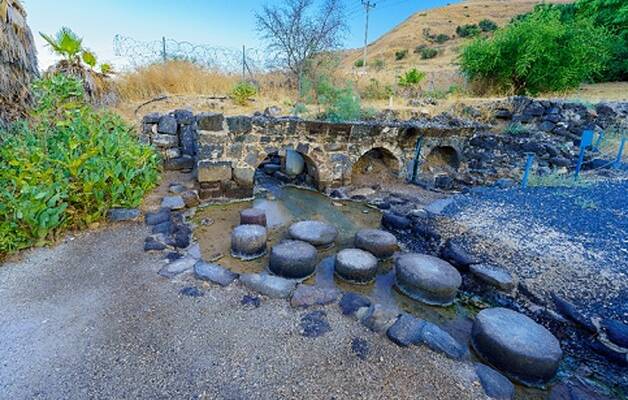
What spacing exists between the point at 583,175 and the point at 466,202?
3.07 meters

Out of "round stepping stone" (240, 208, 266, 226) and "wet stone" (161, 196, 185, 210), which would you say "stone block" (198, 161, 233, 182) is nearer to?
"wet stone" (161, 196, 185, 210)

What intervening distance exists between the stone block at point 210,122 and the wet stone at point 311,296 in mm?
3171

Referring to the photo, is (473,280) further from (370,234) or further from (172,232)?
(172,232)

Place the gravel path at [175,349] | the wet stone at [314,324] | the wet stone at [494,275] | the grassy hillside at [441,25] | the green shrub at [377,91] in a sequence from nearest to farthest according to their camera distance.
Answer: the gravel path at [175,349], the wet stone at [314,324], the wet stone at [494,275], the green shrub at [377,91], the grassy hillside at [441,25]

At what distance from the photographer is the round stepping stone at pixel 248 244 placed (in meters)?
3.54

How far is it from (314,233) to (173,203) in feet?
7.27

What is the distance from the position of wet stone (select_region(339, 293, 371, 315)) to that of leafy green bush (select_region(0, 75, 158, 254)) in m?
3.10

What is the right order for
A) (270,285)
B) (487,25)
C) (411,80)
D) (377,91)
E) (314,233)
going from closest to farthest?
(270,285) → (314,233) → (377,91) → (411,80) → (487,25)

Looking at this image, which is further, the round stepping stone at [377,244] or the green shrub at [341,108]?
the green shrub at [341,108]

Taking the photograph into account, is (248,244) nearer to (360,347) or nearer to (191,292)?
(191,292)

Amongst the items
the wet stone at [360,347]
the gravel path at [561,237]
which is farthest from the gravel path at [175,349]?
the gravel path at [561,237]

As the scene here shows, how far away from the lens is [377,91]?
456 inches

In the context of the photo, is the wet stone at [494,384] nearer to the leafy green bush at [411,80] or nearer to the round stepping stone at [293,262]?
the round stepping stone at [293,262]

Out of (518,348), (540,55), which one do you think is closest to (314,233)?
(518,348)
